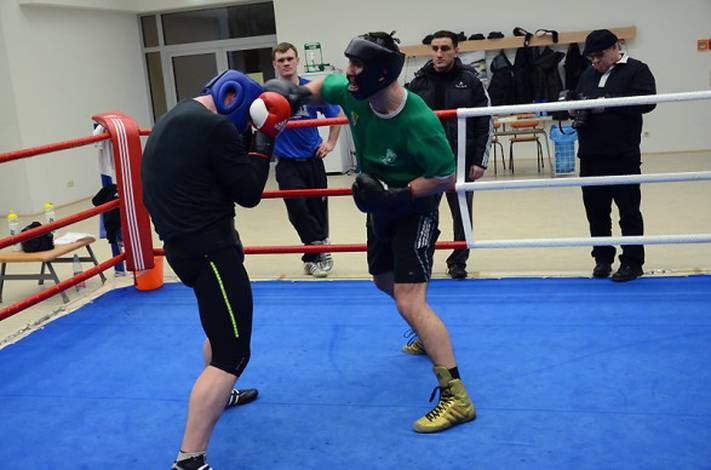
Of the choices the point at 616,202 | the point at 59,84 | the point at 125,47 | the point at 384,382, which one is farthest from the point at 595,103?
the point at 125,47

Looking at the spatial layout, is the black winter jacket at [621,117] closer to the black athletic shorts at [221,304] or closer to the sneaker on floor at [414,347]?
the sneaker on floor at [414,347]

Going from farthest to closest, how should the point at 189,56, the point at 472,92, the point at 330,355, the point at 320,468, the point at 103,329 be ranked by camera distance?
the point at 189,56
the point at 472,92
the point at 103,329
the point at 330,355
the point at 320,468

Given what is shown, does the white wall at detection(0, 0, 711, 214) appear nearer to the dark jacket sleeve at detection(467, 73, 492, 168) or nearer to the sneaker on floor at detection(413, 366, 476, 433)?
the dark jacket sleeve at detection(467, 73, 492, 168)

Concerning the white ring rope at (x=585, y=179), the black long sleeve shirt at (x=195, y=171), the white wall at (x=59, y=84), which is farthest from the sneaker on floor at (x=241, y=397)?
the white wall at (x=59, y=84)

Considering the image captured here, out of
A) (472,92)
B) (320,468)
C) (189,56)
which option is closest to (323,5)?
(189,56)

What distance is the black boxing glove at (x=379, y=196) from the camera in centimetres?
249

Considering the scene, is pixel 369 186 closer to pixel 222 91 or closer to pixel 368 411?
pixel 222 91

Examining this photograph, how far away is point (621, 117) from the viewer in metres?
3.89

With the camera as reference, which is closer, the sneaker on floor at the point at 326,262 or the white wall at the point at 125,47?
the sneaker on floor at the point at 326,262

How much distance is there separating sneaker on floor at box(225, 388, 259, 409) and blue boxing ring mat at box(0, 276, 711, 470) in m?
0.03

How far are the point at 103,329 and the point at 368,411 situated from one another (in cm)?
176

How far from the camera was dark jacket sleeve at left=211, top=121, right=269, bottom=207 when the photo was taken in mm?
2051

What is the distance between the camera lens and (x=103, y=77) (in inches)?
395

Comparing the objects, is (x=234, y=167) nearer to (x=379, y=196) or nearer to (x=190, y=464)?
(x=379, y=196)
